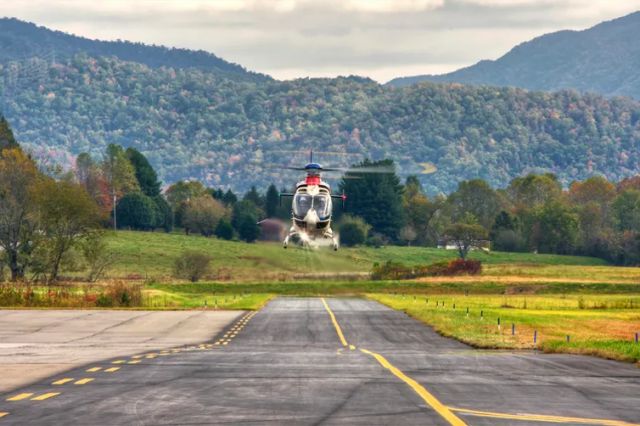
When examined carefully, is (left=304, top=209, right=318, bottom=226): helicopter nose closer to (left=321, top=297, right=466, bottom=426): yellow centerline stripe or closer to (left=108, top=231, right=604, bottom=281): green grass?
(left=108, top=231, right=604, bottom=281): green grass

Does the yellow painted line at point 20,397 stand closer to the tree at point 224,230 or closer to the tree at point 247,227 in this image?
the tree at point 247,227

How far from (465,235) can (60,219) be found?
84043mm

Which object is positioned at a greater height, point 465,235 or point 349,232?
point 349,232

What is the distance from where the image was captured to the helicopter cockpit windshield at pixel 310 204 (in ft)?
235

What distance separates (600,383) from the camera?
2662 cm

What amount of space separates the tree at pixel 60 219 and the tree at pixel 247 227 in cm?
3411

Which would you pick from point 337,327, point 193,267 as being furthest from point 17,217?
point 337,327

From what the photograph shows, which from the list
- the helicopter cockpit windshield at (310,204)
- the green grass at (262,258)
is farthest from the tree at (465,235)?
the helicopter cockpit windshield at (310,204)

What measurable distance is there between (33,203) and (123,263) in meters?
29.1

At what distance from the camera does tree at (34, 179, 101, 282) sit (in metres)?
124

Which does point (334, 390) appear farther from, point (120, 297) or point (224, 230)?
point (224, 230)

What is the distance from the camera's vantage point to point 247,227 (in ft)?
565

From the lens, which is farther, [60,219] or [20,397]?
[60,219]

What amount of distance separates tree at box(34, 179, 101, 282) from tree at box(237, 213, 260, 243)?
3411cm
